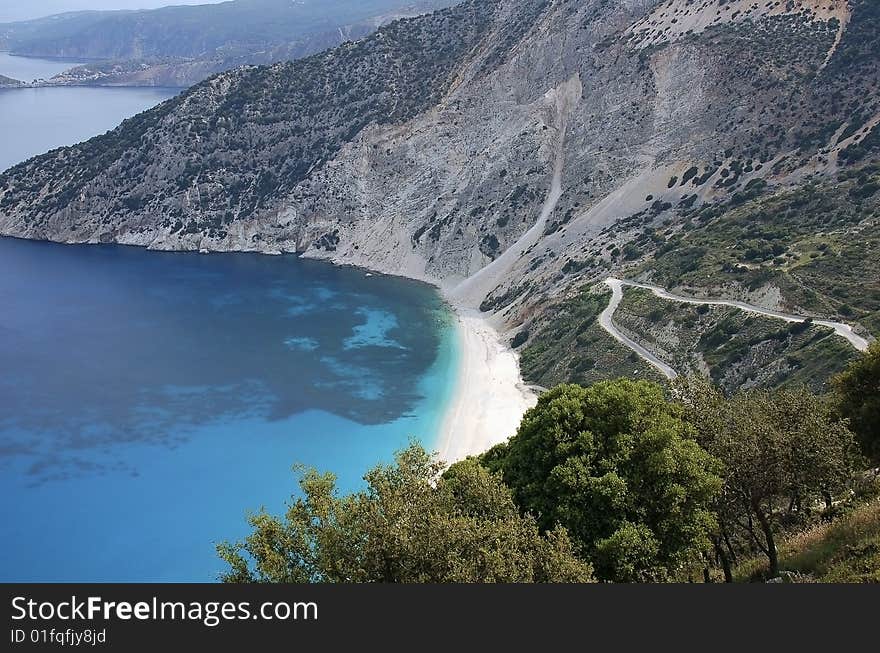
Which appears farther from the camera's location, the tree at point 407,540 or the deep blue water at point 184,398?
the deep blue water at point 184,398

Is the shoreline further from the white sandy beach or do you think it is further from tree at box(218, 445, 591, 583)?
tree at box(218, 445, 591, 583)

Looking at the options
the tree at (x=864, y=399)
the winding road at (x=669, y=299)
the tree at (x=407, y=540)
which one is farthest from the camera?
the winding road at (x=669, y=299)

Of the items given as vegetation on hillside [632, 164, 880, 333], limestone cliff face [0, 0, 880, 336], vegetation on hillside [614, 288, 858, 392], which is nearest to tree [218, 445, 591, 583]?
vegetation on hillside [614, 288, 858, 392]

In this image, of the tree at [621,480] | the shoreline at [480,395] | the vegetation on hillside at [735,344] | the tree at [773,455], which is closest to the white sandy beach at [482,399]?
the shoreline at [480,395]

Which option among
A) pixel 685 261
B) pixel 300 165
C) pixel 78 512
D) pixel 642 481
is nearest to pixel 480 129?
pixel 300 165

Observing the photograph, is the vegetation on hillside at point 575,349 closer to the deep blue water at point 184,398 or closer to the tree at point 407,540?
the deep blue water at point 184,398

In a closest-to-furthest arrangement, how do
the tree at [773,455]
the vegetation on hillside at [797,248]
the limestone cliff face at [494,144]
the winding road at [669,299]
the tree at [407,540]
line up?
1. the tree at [407,540]
2. the tree at [773,455]
3. the winding road at [669,299]
4. the vegetation on hillside at [797,248]
5. the limestone cliff face at [494,144]

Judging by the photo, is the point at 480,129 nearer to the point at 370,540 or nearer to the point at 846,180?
the point at 846,180
